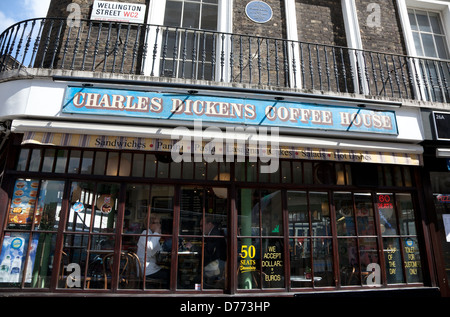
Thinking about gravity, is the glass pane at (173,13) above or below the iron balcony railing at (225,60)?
above

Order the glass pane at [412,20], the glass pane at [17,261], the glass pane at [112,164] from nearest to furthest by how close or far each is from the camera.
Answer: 1. the glass pane at [17,261]
2. the glass pane at [112,164]
3. the glass pane at [412,20]

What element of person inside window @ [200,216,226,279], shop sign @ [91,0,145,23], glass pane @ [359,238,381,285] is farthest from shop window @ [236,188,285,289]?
shop sign @ [91,0,145,23]

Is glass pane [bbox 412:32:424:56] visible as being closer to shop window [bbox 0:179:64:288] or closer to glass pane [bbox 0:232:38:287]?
shop window [bbox 0:179:64:288]

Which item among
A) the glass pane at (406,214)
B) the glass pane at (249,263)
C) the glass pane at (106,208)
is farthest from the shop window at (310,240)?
the glass pane at (106,208)

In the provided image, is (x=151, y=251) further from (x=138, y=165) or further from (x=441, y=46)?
(x=441, y=46)

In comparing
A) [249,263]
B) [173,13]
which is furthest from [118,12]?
[249,263]

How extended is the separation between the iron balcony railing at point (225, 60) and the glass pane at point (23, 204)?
2.21 m

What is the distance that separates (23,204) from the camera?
Answer: 475 centimetres

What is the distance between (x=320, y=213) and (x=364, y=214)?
93 centimetres

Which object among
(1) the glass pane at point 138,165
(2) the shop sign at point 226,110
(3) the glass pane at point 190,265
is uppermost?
(2) the shop sign at point 226,110

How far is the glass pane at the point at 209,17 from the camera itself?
6.64m

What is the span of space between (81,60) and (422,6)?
331 inches

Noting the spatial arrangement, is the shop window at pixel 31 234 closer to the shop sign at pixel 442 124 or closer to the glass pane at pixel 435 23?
the shop sign at pixel 442 124
